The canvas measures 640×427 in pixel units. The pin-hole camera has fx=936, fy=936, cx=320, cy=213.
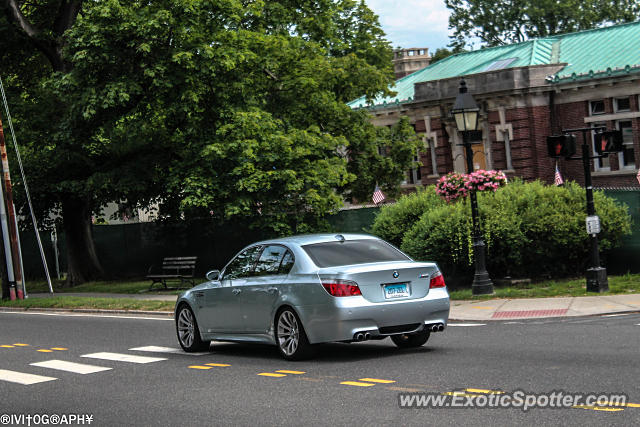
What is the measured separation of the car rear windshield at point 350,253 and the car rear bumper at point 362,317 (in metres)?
0.74

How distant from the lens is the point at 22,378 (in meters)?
12.0

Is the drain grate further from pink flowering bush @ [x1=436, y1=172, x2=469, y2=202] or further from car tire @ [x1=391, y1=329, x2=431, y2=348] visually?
pink flowering bush @ [x1=436, y1=172, x2=469, y2=202]

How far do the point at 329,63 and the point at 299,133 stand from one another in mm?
7517

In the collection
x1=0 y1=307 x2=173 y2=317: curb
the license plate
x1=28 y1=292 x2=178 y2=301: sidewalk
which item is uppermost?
the license plate

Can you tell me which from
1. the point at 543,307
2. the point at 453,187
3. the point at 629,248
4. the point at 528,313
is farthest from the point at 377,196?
the point at 528,313

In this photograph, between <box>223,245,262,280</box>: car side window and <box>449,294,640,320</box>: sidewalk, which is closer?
<box>223,245,262,280</box>: car side window

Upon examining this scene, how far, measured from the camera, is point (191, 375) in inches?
451

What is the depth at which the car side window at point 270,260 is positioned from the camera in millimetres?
12422

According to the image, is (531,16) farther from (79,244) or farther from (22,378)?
(22,378)

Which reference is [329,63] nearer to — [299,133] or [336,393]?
[299,133]

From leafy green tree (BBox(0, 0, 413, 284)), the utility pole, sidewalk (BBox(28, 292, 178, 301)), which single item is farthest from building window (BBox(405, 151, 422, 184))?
the utility pole

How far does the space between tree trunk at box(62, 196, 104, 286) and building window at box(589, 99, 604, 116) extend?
22280 mm

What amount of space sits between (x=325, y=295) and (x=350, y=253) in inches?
41.8

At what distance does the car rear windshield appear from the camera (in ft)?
39.4
